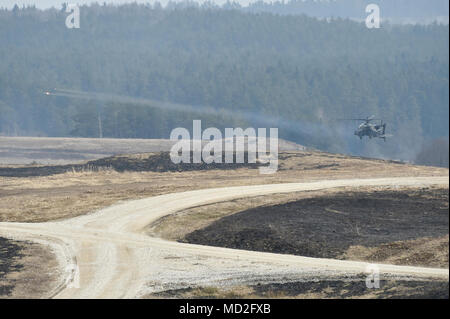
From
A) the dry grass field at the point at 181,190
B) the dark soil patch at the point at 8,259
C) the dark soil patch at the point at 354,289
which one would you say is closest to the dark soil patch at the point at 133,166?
the dry grass field at the point at 181,190

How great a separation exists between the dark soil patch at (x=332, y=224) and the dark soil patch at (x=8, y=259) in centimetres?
1105

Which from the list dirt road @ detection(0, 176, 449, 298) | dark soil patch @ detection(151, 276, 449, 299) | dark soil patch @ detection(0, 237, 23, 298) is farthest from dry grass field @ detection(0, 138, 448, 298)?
dirt road @ detection(0, 176, 449, 298)

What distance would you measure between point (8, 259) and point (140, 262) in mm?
8060

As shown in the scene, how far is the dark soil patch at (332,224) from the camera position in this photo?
4616 cm

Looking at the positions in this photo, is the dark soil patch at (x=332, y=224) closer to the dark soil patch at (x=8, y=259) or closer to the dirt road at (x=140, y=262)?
the dirt road at (x=140, y=262)

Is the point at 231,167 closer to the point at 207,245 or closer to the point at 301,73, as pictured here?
the point at 207,245

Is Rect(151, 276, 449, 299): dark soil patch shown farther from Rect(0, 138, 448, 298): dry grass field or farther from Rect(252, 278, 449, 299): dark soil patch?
Rect(0, 138, 448, 298): dry grass field

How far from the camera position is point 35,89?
18825 cm

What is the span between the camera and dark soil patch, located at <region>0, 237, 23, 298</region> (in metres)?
37.3

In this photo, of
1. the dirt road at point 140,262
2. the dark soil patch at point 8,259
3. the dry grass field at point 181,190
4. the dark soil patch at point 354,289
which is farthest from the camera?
the dry grass field at point 181,190

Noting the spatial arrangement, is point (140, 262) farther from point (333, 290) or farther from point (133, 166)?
point (133, 166)

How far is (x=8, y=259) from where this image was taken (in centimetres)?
4366

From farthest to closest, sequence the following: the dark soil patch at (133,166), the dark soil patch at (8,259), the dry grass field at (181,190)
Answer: the dark soil patch at (133,166)
the dry grass field at (181,190)
the dark soil patch at (8,259)
